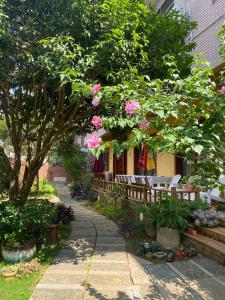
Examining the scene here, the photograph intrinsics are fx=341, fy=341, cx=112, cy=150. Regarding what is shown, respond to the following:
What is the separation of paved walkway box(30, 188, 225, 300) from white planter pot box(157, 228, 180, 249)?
31.1 inches

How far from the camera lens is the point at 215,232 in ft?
22.9

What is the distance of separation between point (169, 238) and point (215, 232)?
991 mm

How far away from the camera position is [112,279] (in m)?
5.75

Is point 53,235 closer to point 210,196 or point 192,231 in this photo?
point 192,231

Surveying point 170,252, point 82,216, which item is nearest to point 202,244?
point 170,252

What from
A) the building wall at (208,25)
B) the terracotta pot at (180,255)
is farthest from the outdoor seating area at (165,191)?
the building wall at (208,25)

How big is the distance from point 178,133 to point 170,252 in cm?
459

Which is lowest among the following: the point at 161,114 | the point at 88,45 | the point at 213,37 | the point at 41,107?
the point at 161,114

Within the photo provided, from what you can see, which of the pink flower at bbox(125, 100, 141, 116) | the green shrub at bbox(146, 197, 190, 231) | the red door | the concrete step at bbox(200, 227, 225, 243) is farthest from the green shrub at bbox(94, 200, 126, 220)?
the pink flower at bbox(125, 100, 141, 116)

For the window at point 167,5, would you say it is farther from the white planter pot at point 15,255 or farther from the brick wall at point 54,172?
the brick wall at point 54,172

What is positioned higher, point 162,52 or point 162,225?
point 162,52

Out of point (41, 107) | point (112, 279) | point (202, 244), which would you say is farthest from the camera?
point (41, 107)

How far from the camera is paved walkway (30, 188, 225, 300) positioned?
16.6 ft

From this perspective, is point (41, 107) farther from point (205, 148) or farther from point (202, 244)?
point (205, 148)
